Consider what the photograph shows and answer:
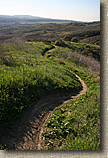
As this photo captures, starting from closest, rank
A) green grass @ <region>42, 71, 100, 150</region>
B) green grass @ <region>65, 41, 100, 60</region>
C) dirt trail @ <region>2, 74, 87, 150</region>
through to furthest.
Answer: green grass @ <region>42, 71, 100, 150</region>
dirt trail @ <region>2, 74, 87, 150</region>
green grass @ <region>65, 41, 100, 60</region>

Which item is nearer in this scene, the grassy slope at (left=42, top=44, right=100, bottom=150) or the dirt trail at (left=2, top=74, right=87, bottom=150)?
the grassy slope at (left=42, top=44, right=100, bottom=150)

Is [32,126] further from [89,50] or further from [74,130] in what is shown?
[89,50]

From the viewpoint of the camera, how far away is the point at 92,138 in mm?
3939

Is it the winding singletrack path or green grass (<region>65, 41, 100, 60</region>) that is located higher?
green grass (<region>65, 41, 100, 60</region>)

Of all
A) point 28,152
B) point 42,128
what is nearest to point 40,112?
point 42,128

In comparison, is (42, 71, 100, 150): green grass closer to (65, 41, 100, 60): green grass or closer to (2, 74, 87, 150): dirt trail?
(2, 74, 87, 150): dirt trail

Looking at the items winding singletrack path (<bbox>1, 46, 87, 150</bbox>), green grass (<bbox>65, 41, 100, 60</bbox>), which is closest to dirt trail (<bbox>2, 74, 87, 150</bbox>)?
winding singletrack path (<bbox>1, 46, 87, 150</bbox>)

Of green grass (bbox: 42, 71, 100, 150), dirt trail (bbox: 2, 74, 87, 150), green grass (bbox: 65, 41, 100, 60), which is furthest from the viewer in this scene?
green grass (bbox: 65, 41, 100, 60)

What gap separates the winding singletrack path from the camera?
4174 mm

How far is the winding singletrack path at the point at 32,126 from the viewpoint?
4174 mm

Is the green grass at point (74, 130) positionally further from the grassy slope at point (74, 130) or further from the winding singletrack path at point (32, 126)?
the winding singletrack path at point (32, 126)

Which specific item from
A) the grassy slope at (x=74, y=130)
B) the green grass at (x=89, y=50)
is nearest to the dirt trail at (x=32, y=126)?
the grassy slope at (x=74, y=130)

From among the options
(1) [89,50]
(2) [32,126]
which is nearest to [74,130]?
(2) [32,126]

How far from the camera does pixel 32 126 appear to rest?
518cm
